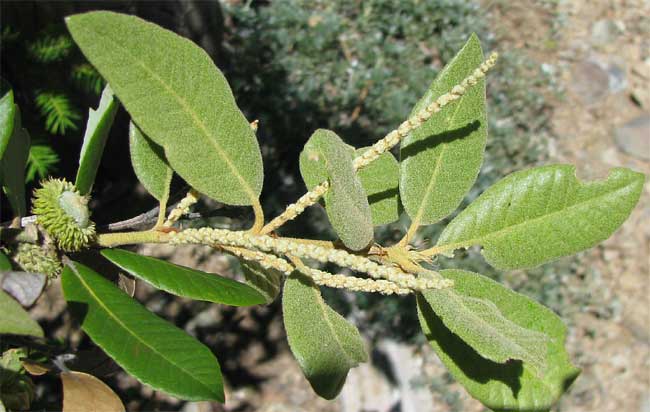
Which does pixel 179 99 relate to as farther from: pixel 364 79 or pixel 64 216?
pixel 364 79

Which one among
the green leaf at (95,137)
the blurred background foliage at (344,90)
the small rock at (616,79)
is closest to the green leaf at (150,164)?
the green leaf at (95,137)

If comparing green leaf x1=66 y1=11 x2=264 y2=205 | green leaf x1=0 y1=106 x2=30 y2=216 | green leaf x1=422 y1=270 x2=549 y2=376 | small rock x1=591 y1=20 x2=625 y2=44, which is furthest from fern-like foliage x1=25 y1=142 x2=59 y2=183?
small rock x1=591 y1=20 x2=625 y2=44

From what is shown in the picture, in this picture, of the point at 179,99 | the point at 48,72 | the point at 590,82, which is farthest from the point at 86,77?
the point at 590,82

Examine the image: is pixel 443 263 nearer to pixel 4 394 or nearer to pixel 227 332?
pixel 227 332

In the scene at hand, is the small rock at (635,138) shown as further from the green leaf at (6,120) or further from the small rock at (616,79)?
the green leaf at (6,120)

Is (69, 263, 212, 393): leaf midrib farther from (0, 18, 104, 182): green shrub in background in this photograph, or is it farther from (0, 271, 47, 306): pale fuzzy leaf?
(0, 18, 104, 182): green shrub in background

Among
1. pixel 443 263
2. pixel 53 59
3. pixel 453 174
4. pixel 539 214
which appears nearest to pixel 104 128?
pixel 453 174
